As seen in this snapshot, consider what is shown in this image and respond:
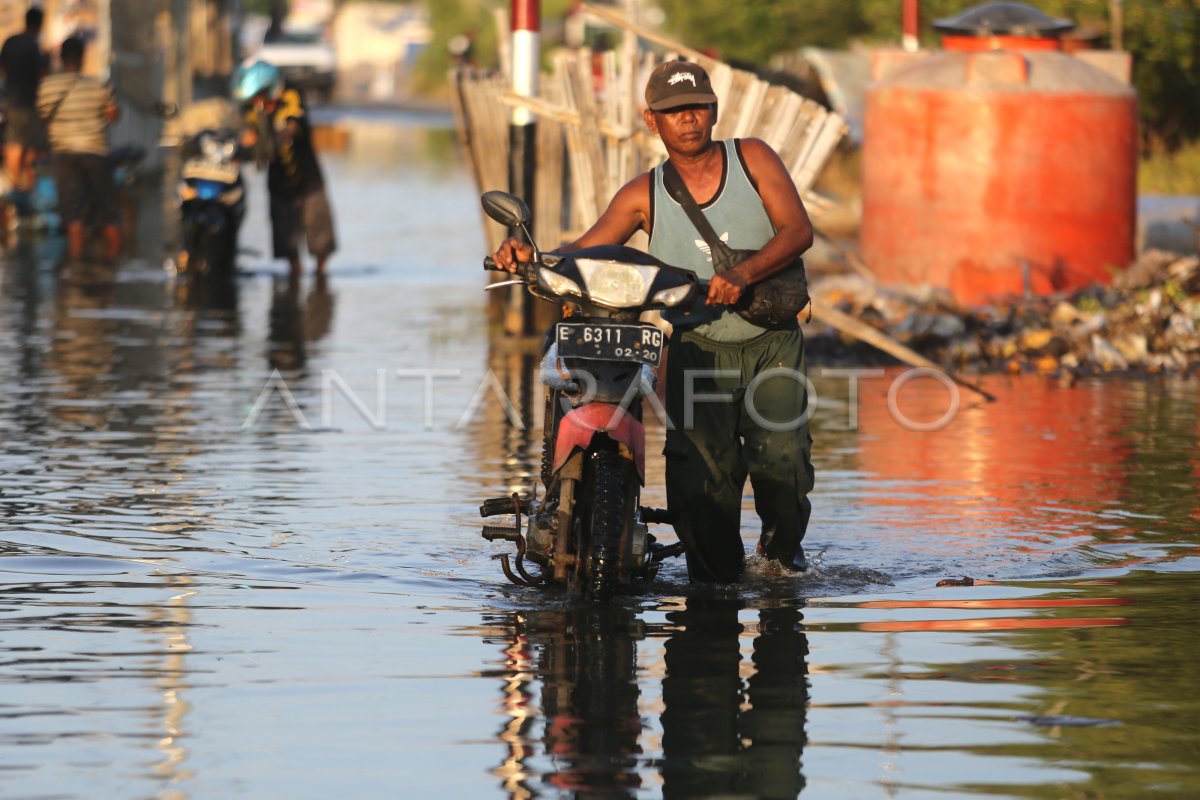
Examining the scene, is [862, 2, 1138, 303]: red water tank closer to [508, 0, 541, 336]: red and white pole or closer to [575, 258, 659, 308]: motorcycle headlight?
[508, 0, 541, 336]: red and white pole

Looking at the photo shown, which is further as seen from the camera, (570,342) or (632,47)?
(632,47)

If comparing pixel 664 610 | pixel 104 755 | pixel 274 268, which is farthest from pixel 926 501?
pixel 274 268

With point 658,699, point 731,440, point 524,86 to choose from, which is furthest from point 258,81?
point 658,699

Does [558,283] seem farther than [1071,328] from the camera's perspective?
No

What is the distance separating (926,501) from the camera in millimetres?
10805

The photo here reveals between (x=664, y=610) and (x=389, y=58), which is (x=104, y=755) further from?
(x=389, y=58)

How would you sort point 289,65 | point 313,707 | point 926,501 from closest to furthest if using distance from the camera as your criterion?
point 313,707 → point 926,501 → point 289,65

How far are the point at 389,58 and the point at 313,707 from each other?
389 ft

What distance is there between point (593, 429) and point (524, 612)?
0.62m

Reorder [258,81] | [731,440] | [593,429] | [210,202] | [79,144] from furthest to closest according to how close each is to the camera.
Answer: [79,144] < [210,202] < [258,81] < [731,440] < [593,429]

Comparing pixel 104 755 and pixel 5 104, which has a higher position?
pixel 5 104

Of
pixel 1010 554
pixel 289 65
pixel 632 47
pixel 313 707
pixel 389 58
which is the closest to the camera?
pixel 313 707

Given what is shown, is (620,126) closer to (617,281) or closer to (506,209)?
(506,209)

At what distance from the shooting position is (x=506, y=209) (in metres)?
8.20
